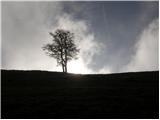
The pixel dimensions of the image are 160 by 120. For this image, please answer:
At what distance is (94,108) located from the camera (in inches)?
766

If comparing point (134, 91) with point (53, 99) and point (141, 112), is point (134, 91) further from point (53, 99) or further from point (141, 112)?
point (53, 99)

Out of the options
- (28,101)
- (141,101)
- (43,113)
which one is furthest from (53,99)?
(141,101)

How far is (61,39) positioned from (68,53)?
13.8ft

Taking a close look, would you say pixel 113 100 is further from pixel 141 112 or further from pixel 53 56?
pixel 53 56

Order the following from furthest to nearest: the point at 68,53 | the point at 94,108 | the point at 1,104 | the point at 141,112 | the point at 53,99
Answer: the point at 68,53
the point at 53,99
the point at 1,104
the point at 94,108
the point at 141,112

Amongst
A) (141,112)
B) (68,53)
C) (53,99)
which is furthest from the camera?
(68,53)

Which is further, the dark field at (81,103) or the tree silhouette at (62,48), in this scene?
the tree silhouette at (62,48)

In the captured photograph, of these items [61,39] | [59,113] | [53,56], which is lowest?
[59,113]

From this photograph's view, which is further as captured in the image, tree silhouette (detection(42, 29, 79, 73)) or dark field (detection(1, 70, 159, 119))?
tree silhouette (detection(42, 29, 79, 73))

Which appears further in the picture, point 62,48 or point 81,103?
point 62,48

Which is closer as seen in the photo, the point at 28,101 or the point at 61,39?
the point at 28,101

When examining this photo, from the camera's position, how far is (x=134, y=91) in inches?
1049

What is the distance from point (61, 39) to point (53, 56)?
497 centimetres

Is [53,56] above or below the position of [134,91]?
above
